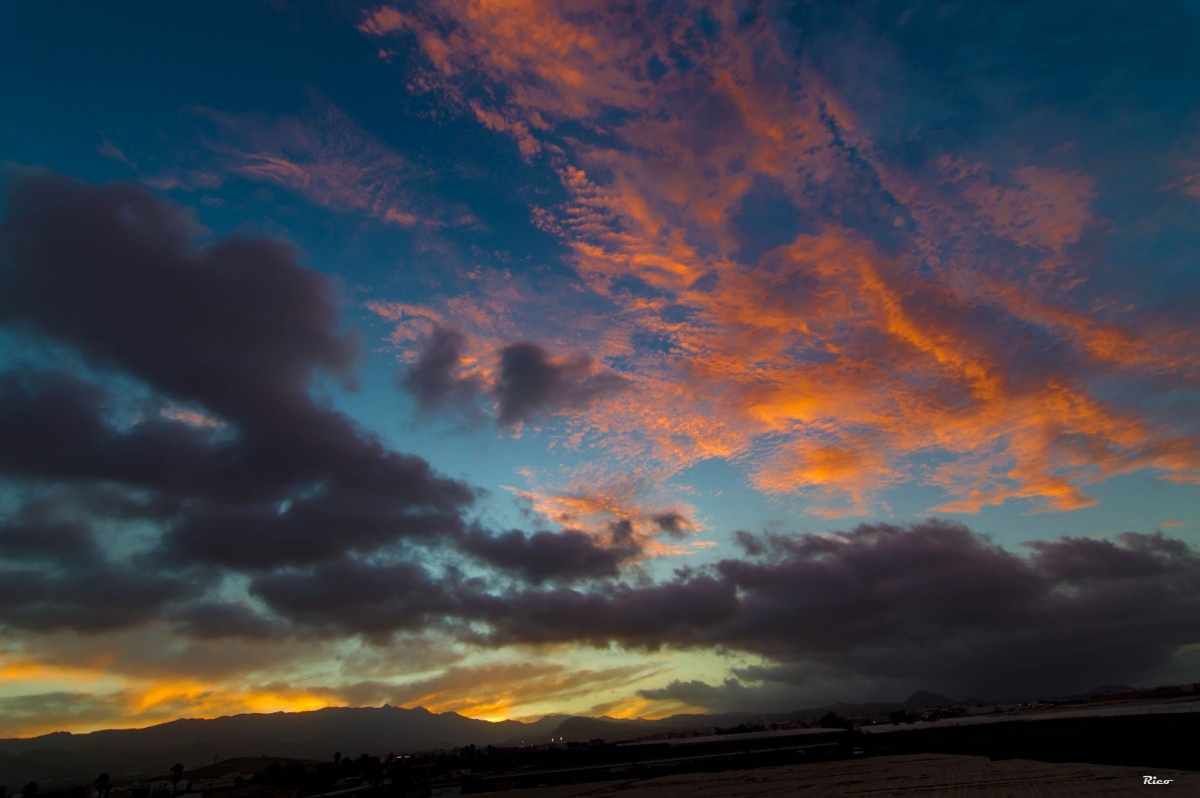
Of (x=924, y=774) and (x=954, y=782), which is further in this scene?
(x=924, y=774)

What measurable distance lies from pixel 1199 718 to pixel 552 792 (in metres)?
147

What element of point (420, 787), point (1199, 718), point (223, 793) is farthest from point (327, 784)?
point (1199, 718)

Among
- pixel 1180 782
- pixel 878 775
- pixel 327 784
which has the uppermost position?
pixel 1180 782

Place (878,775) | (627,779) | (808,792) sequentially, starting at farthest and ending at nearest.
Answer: (627,779), (878,775), (808,792)

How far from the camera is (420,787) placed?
470 feet

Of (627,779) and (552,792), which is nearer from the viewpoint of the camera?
(552,792)

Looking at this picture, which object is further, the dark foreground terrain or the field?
the dark foreground terrain

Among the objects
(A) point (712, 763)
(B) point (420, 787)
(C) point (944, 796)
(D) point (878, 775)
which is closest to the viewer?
(C) point (944, 796)

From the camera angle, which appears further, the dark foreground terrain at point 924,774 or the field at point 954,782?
the dark foreground terrain at point 924,774

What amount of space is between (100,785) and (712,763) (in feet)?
568

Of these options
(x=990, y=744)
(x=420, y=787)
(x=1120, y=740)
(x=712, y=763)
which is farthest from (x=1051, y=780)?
(x=420, y=787)

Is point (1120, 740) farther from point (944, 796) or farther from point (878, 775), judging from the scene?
point (944, 796)

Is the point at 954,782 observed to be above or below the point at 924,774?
above

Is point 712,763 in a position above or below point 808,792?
below
